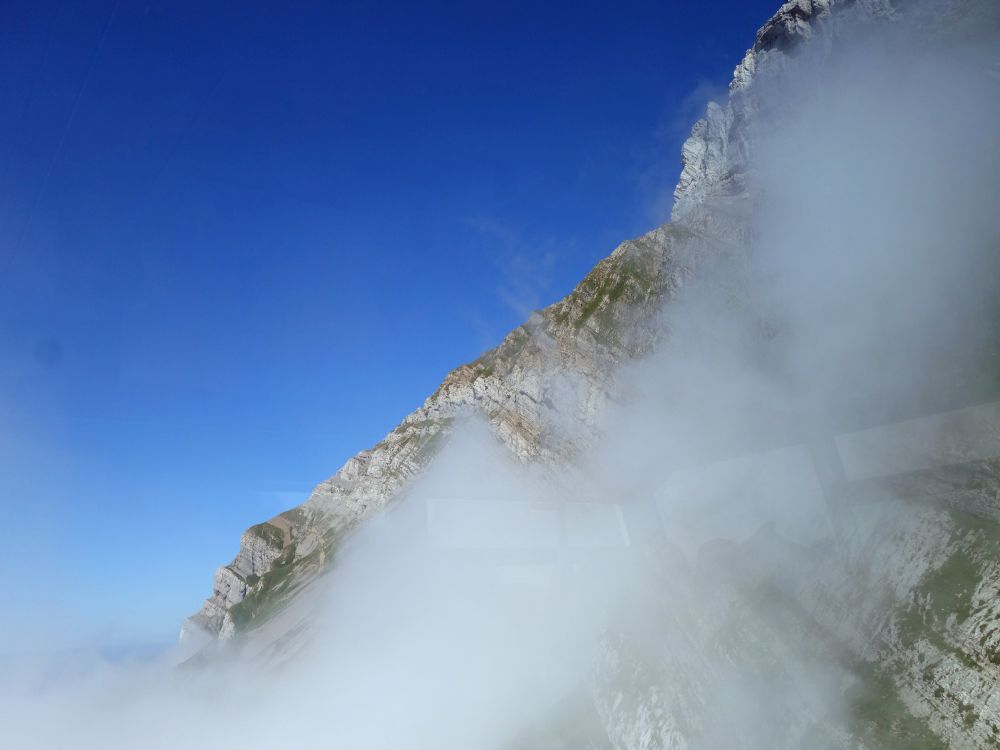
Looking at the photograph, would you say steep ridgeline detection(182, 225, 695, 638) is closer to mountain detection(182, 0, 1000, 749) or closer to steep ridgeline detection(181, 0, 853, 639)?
steep ridgeline detection(181, 0, 853, 639)

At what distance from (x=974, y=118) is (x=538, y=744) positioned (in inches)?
4785

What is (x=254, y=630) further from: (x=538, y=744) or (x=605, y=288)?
(x=605, y=288)

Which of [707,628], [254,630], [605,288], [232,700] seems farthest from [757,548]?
[254,630]

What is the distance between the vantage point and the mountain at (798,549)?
175 ft

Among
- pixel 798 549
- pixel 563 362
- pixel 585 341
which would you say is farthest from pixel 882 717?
pixel 563 362

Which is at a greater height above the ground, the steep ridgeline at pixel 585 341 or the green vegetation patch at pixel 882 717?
the steep ridgeline at pixel 585 341

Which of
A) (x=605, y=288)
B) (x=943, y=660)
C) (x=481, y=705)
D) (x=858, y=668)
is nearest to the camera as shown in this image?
(x=943, y=660)

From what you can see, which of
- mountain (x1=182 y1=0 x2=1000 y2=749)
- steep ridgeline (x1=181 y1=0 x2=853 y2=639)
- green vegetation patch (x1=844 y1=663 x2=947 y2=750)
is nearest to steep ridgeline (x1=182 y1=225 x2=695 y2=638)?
steep ridgeline (x1=181 y1=0 x2=853 y2=639)

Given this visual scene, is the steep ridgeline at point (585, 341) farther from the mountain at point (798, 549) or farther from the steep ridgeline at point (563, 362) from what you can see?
the mountain at point (798, 549)

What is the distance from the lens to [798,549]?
73.4 metres

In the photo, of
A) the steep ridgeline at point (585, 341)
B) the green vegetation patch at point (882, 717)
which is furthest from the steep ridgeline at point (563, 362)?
the green vegetation patch at point (882, 717)

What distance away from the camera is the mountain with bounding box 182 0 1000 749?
53.4 m

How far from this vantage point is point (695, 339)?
122 meters

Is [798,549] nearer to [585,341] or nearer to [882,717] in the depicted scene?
[882,717]
